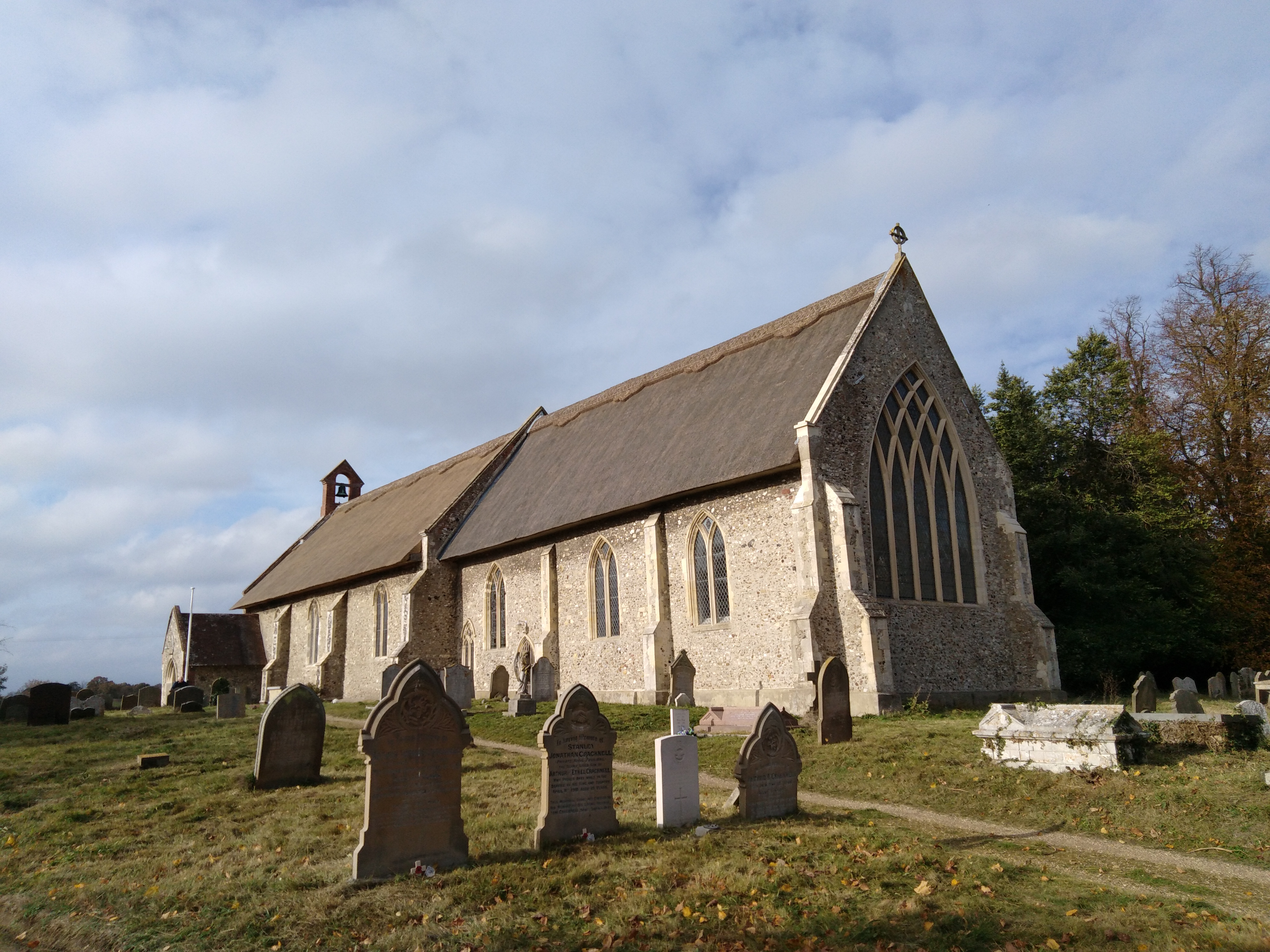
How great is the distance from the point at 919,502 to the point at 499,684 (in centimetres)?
1180

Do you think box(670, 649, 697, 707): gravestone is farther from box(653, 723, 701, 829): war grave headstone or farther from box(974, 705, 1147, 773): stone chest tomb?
box(653, 723, 701, 829): war grave headstone

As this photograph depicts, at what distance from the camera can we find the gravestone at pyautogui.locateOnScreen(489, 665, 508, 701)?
919 inches

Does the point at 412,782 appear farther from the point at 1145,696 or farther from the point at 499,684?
the point at 499,684

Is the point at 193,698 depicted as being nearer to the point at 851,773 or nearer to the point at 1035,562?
the point at 851,773

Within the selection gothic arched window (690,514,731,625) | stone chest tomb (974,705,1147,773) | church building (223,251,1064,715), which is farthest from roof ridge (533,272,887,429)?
stone chest tomb (974,705,1147,773)

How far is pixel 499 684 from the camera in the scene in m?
23.6

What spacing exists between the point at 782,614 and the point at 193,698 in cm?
1707

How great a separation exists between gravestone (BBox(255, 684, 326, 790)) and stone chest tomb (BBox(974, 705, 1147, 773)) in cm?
873

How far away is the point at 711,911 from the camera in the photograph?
6344 mm

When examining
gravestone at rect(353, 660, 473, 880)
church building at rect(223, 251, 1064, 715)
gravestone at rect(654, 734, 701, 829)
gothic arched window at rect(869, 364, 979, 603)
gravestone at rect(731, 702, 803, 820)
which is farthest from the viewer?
gothic arched window at rect(869, 364, 979, 603)

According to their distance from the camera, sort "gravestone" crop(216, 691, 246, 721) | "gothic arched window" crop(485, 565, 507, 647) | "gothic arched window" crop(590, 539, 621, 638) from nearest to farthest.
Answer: "gravestone" crop(216, 691, 246, 721), "gothic arched window" crop(590, 539, 621, 638), "gothic arched window" crop(485, 565, 507, 647)

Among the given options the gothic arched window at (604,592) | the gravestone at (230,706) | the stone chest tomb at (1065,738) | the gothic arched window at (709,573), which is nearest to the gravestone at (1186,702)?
the stone chest tomb at (1065,738)

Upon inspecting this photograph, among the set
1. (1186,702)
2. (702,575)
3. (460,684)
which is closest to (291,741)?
(460,684)

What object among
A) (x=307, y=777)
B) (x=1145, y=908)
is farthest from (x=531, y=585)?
(x=1145, y=908)
